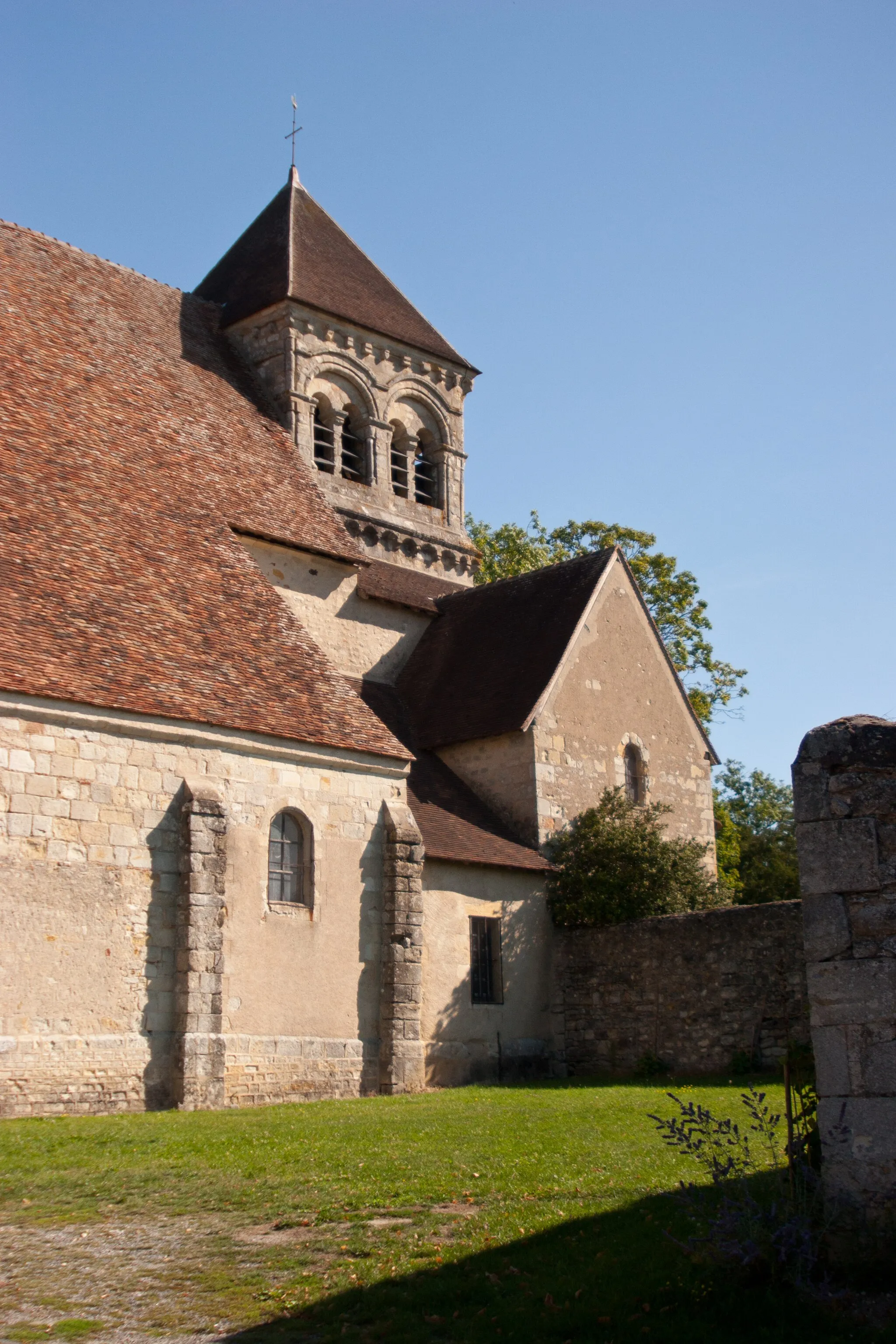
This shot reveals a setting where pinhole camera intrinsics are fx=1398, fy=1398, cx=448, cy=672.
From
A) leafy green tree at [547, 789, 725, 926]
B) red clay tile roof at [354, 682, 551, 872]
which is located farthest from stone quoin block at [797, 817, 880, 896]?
leafy green tree at [547, 789, 725, 926]

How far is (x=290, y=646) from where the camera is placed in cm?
1983

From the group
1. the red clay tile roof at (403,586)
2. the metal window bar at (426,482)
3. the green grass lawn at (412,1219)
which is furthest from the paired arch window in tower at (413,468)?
the green grass lawn at (412,1219)

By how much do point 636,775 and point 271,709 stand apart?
950 cm

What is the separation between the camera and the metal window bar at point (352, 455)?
28.5 metres

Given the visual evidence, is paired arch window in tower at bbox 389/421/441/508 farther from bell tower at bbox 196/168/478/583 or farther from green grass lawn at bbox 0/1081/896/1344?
green grass lawn at bbox 0/1081/896/1344

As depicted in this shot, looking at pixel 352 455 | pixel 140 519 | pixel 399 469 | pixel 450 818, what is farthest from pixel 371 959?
pixel 399 469

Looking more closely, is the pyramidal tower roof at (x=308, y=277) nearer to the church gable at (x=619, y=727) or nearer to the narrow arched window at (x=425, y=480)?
the narrow arched window at (x=425, y=480)

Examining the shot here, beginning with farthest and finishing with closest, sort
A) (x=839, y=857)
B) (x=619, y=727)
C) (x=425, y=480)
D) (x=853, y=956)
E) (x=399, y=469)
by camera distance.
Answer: (x=425, y=480)
(x=399, y=469)
(x=619, y=727)
(x=839, y=857)
(x=853, y=956)

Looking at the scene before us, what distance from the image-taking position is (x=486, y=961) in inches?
851

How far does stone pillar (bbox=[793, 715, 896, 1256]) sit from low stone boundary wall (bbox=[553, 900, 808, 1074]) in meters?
10.9

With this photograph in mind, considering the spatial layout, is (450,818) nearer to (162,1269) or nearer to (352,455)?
(352,455)

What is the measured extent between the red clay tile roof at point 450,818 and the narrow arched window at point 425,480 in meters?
6.39

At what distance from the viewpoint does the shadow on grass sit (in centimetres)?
650

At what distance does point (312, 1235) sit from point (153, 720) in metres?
9.17
